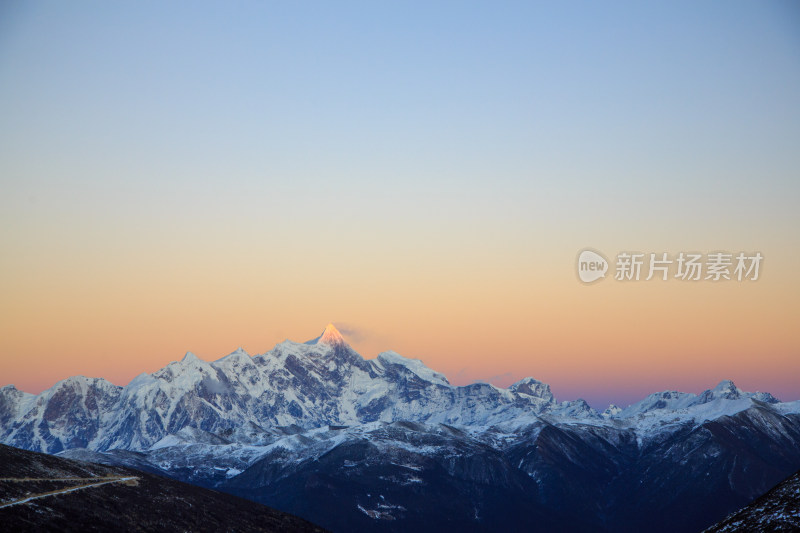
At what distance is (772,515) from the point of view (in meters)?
117

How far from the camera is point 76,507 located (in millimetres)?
170875

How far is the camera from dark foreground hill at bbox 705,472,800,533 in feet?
370

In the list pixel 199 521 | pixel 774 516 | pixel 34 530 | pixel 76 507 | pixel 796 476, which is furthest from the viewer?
pixel 199 521

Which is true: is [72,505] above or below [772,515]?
below

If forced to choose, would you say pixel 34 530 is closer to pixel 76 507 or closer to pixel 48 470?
pixel 76 507

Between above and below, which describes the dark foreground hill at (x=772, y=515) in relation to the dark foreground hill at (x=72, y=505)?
above

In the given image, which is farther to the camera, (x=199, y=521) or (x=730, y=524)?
(x=199, y=521)

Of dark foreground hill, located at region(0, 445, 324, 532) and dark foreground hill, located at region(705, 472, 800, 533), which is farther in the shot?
dark foreground hill, located at region(0, 445, 324, 532)

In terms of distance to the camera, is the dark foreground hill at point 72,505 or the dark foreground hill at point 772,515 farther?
the dark foreground hill at point 72,505

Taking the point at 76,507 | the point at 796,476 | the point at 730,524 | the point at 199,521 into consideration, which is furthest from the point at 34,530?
the point at 796,476

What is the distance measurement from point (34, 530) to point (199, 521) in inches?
1999

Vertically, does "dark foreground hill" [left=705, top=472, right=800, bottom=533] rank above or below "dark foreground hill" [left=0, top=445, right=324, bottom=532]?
above

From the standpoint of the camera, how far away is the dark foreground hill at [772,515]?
113 metres

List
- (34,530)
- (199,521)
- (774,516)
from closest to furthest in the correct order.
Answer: (774,516), (34,530), (199,521)
